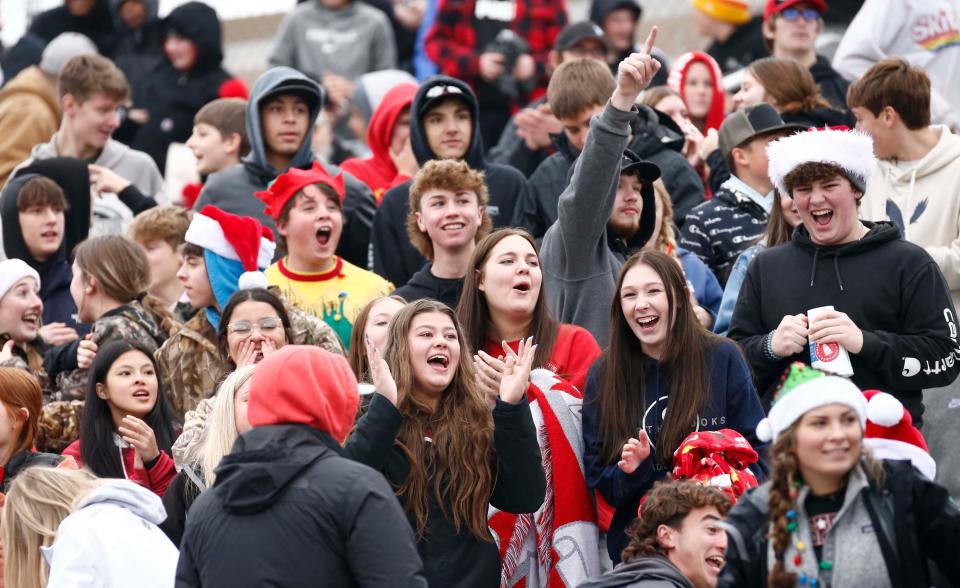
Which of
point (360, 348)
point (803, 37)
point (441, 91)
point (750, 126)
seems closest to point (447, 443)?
point (360, 348)

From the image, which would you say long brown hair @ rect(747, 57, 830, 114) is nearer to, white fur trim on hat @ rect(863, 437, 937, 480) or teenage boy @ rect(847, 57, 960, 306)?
teenage boy @ rect(847, 57, 960, 306)

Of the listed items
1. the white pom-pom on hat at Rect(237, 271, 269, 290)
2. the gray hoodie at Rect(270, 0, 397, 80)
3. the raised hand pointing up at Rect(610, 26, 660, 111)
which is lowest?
the white pom-pom on hat at Rect(237, 271, 269, 290)

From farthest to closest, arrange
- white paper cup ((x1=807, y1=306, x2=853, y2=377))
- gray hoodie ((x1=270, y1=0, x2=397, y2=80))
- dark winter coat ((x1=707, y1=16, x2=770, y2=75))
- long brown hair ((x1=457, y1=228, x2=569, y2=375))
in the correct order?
gray hoodie ((x1=270, y1=0, x2=397, y2=80)), dark winter coat ((x1=707, y1=16, x2=770, y2=75)), long brown hair ((x1=457, y1=228, x2=569, y2=375)), white paper cup ((x1=807, y1=306, x2=853, y2=377))

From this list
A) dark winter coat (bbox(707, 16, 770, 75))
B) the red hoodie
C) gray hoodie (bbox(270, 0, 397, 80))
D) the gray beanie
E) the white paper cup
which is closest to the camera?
the white paper cup

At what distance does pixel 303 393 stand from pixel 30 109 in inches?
301

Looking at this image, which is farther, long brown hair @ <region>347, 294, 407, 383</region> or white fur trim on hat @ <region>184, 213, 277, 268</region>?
white fur trim on hat @ <region>184, 213, 277, 268</region>

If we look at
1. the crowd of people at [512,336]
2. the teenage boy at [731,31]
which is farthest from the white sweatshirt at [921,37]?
the teenage boy at [731,31]

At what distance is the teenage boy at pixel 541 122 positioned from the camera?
1175cm

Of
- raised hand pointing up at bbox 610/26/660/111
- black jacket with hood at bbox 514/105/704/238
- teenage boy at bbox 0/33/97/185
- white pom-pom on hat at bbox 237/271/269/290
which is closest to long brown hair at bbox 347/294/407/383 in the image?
white pom-pom on hat at bbox 237/271/269/290

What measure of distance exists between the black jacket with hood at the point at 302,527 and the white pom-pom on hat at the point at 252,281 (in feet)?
9.94

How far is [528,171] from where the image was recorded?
1212cm

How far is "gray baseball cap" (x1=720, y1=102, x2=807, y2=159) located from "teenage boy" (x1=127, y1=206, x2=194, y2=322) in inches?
124

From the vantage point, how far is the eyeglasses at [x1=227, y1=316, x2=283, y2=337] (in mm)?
8328

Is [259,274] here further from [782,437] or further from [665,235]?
[782,437]
